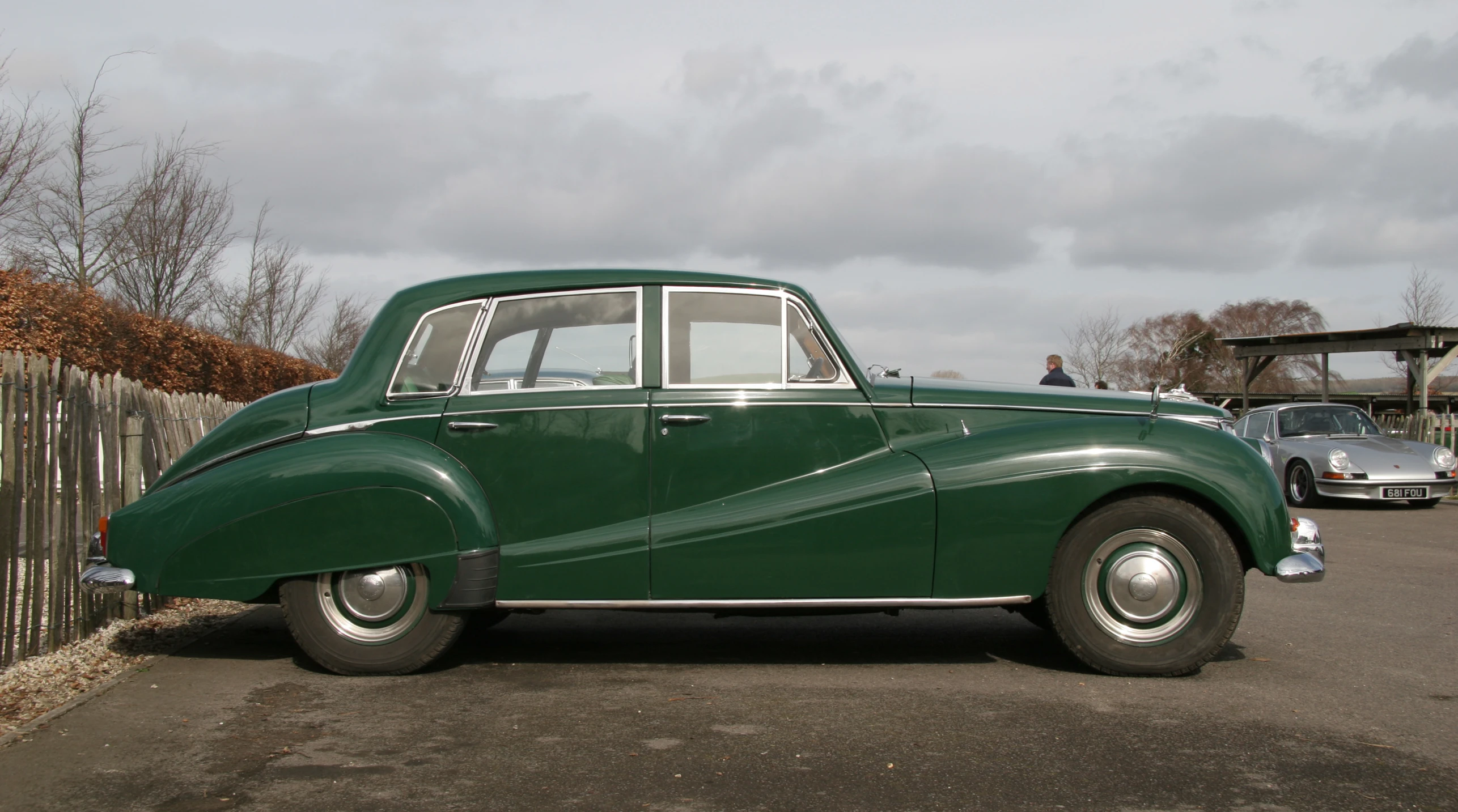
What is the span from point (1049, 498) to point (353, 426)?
3.28 meters

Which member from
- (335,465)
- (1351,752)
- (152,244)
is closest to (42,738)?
(335,465)

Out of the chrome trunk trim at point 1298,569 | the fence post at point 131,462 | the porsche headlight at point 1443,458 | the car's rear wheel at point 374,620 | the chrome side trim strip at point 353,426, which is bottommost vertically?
the car's rear wheel at point 374,620

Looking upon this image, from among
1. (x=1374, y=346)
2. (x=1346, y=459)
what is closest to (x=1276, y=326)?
(x=1374, y=346)

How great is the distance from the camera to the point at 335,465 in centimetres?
521

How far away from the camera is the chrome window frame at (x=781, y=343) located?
17.8 feet

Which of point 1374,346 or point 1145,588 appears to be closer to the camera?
point 1145,588

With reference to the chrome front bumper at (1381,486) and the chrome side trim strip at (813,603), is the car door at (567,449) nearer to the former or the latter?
the chrome side trim strip at (813,603)

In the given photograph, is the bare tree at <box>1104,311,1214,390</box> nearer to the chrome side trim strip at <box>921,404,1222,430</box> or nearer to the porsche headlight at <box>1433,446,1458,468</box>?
the porsche headlight at <box>1433,446,1458,468</box>

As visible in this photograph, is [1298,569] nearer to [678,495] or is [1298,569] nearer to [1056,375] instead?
[678,495]

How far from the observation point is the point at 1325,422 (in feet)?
53.2

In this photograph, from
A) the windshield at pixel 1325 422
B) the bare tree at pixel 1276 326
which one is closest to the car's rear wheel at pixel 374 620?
the windshield at pixel 1325 422

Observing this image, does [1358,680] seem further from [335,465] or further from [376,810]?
[335,465]

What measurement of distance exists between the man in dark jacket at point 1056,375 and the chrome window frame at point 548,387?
7200 millimetres

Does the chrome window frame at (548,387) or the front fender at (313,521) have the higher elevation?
the chrome window frame at (548,387)
